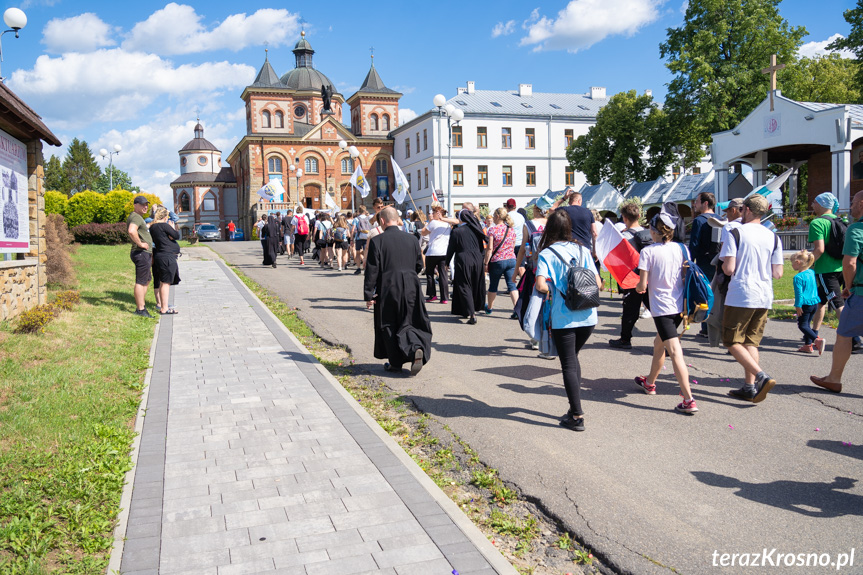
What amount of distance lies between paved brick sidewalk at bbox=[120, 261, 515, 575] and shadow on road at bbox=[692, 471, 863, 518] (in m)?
1.82

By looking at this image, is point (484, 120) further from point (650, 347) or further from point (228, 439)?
point (228, 439)

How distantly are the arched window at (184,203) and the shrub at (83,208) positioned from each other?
53.6 m

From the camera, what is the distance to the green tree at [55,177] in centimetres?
9381

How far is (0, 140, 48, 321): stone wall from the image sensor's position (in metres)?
9.38

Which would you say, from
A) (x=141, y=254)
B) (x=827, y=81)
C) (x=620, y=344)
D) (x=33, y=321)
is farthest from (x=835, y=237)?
(x=827, y=81)

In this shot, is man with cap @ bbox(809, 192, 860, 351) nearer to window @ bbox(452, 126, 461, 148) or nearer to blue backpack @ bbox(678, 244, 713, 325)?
blue backpack @ bbox(678, 244, 713, 325)

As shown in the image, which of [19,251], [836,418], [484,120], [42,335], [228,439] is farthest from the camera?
[484,120]

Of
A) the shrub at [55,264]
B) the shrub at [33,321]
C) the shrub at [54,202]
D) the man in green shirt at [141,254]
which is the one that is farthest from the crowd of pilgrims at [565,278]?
the shrub at [54,202]

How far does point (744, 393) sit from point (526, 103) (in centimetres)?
6066

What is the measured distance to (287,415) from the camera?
5836mm

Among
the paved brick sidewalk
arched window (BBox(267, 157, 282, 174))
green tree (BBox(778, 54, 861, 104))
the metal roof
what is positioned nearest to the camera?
the paved brick sidewalk

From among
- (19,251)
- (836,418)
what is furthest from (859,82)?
(19,251)

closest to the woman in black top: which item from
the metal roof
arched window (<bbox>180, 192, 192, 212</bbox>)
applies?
the metal roof

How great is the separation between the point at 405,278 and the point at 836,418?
4286 mm
